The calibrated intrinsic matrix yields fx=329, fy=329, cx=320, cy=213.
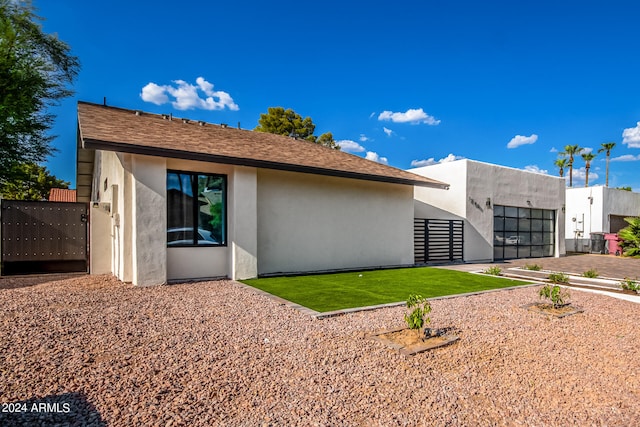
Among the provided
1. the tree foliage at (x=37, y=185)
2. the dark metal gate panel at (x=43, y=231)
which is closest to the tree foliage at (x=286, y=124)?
the dark metal gate panel at (x=43, y=231)

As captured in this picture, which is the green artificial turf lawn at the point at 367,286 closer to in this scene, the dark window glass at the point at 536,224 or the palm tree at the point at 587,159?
the dark window glass at the point at 536,224

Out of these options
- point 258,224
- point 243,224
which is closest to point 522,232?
point 258,224

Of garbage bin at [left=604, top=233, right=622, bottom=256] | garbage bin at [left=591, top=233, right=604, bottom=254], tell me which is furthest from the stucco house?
garbage bin at [left=591, top=233, right=604, bottom=254]

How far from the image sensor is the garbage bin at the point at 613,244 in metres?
20.9

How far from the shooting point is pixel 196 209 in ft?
29.4

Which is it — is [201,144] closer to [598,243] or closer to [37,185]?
[598,243]

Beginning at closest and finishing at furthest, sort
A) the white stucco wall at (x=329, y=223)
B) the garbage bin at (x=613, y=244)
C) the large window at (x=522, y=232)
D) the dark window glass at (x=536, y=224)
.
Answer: the white stucco wall at (x=329, y=223) → the large window at (x=522, y=232) → the dark window glass at (x=536, y=224) → the garbage bin at (x=613, y=244)

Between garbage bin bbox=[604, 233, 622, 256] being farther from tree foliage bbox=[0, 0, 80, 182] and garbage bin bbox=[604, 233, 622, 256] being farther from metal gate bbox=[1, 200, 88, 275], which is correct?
tree foliage bbox=[0, 0, 80, 182]

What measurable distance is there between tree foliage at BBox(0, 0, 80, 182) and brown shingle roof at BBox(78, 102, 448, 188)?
7989 millimetres

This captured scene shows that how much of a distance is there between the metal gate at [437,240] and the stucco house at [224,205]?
1.47 meters

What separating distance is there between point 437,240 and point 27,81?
21055 millimetres

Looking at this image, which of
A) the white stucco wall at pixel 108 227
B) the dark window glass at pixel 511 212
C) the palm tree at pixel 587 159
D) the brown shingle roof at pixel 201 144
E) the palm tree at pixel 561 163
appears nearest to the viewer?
the brown shingle roof at pixel 201 144

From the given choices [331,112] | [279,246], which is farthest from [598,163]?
[279,246]

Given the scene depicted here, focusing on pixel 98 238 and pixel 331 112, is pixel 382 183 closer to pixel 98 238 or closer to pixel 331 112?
pixel 98 238
